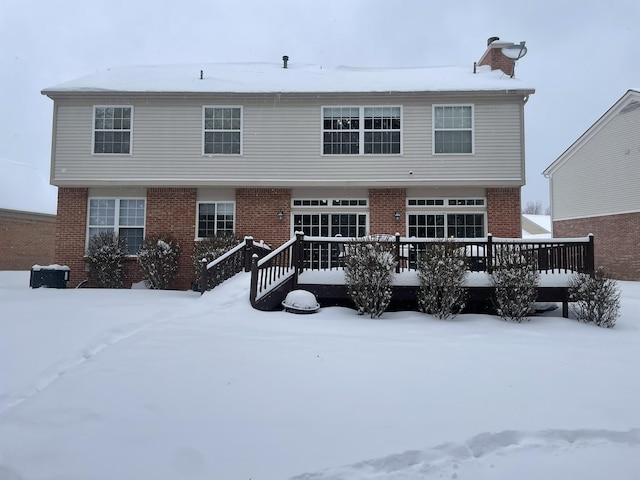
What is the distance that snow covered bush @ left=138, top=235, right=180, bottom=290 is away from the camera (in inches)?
508

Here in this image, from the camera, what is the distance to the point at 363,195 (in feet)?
44.9

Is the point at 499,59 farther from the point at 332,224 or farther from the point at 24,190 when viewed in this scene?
the point at 24,190

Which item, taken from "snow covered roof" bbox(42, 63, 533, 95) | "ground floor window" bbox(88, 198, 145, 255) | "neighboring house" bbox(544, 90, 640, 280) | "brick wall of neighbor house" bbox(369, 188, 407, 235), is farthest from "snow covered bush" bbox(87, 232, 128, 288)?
"neighboring house" bbox(544, 90, 640, 280)

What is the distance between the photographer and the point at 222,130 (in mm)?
13750

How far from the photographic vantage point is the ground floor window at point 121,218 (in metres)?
13.9

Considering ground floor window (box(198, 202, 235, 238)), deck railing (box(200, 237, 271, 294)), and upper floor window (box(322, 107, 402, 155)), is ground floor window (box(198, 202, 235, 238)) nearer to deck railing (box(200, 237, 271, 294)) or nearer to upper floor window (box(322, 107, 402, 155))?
deck railing (box(200, 237, 271, 294))

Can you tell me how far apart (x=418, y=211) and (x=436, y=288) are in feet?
18.8

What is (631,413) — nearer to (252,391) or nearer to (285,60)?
(252,391)

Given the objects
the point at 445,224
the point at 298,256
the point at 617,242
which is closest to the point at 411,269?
the point at 298,256

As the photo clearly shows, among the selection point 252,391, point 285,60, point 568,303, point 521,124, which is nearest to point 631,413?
point 252,391

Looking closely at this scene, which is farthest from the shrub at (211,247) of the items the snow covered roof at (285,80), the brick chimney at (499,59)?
the brick chimney at (499,59)

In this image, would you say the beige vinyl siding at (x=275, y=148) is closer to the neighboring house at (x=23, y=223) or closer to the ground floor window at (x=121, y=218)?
the ground floor window at (x=121, y=218)

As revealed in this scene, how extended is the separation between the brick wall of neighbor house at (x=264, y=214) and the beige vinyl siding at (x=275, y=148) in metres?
0.38

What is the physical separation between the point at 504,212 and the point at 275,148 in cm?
684
